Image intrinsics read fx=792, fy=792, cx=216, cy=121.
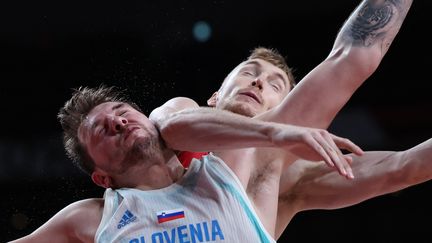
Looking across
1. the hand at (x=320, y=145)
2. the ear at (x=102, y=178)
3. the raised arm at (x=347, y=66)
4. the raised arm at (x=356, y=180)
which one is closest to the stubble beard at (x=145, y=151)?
the ear at (x=102, y=178)

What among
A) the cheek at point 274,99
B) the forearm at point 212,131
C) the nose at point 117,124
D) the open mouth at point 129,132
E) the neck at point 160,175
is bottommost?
the neck at point 160,175

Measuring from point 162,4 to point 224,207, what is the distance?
9.31ft

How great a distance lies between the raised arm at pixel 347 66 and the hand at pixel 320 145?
0.50 metres

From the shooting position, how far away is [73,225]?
87.4 inches

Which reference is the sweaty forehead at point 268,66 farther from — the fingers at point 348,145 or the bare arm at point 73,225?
the fingers at point 348,145

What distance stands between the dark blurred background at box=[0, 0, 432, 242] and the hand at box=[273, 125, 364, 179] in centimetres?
255

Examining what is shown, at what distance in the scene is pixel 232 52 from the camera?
4.85 meters

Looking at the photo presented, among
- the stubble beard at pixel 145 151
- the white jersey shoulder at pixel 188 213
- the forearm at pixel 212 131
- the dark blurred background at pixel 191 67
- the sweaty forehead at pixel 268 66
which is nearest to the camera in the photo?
the forearm at pixel 212 131

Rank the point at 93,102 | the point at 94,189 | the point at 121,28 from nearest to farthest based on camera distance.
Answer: the point at 93,102 < the point at 94,189 < the point at 121,28

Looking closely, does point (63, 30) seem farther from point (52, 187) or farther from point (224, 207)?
point (224, 207)

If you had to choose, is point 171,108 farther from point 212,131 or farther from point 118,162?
point 212,131

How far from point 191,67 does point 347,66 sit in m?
2.56

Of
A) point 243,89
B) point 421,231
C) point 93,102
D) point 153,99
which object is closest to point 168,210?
point 93,102

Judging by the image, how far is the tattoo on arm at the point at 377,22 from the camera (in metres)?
2.28
